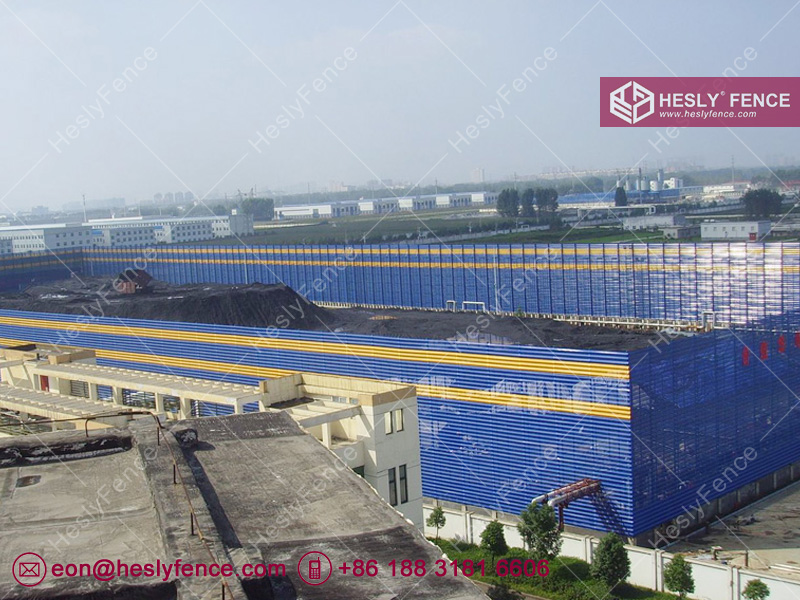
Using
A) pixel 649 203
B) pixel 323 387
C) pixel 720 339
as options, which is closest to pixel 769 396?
pixel 720 339

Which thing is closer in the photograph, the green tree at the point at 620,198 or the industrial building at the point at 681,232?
→ the industrial building at the point at 681,232

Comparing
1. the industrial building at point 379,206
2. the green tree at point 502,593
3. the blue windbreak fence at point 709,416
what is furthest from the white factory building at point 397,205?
the green tree at point 502,593

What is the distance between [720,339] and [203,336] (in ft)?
29.9

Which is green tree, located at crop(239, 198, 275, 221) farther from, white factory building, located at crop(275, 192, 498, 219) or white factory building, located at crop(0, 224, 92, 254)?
white factory building, located at crop(0, 224, 92, 254)

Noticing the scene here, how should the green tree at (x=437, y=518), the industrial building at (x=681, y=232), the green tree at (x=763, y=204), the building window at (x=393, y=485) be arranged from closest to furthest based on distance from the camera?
the building window at (x=393, y=485) < the green tree at (x=437, y=518) < the industrial building at (x=681, y=232) < the green tree at (x=763, y=204)

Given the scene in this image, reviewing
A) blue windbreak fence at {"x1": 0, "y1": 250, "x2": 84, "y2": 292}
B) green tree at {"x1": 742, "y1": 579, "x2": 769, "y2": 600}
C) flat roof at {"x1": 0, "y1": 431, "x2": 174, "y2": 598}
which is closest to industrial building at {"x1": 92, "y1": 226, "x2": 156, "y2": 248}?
blue windbreak fence at {"x1": 0, "y1": 250, "x2": 84, "y2": 292}

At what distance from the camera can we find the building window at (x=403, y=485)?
8781mm

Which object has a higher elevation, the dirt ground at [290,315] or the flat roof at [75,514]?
the flat roof at [75,514]

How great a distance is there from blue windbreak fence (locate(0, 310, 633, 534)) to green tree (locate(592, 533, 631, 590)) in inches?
38.6

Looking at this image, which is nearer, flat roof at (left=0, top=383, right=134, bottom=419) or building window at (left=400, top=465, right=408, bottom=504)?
building window at (left=400, top=465, right=408, bottom=504)

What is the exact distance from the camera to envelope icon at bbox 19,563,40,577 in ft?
14.4

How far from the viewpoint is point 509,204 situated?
4591cm

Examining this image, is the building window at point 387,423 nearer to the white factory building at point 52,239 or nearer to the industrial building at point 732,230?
the industrial building at point 732,230

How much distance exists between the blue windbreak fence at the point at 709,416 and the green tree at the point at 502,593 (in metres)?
1.78
